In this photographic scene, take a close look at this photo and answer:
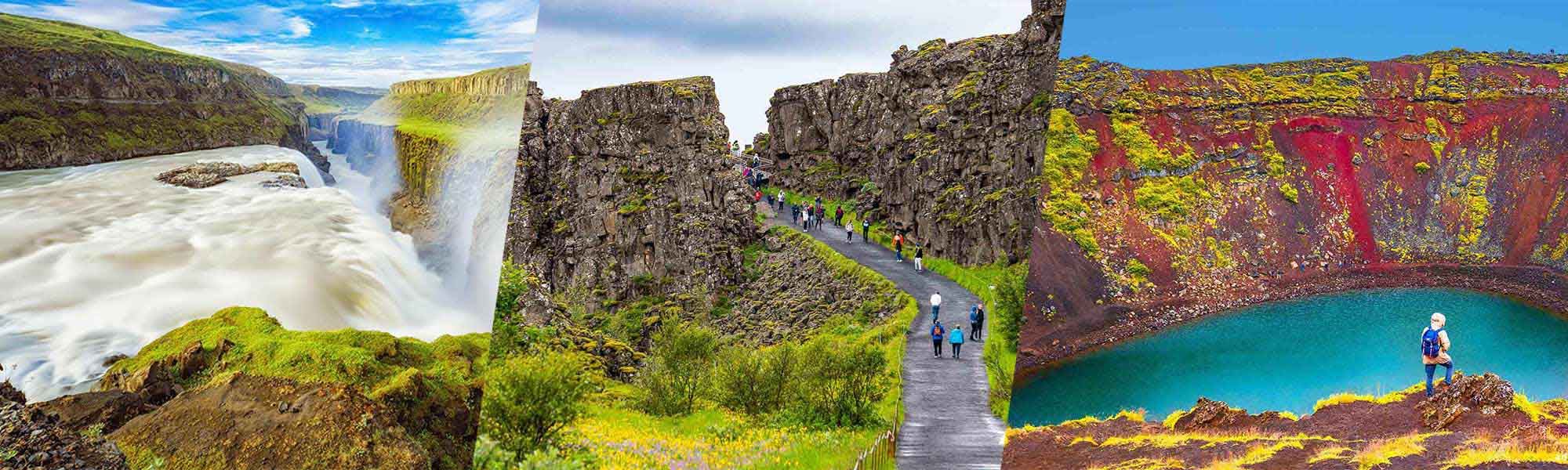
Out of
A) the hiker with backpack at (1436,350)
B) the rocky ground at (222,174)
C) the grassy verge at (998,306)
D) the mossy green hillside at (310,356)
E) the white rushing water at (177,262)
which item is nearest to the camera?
the white rushing water at (177,262)

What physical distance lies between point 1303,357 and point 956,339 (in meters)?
3.19

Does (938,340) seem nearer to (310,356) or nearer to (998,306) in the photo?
(998,306)

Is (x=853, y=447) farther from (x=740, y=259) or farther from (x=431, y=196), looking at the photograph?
(x=740, y=259)

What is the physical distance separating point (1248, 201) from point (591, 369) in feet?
21.7

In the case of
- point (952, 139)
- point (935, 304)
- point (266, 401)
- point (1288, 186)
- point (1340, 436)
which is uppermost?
point (952, 139)

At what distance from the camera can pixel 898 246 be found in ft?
58.2

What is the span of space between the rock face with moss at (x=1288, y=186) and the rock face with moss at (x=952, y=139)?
16.0 ft

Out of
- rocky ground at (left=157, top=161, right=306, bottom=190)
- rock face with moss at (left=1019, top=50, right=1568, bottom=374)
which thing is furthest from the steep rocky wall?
rock face with moss at (left=1019, top=50, right=1568, bottom=374)

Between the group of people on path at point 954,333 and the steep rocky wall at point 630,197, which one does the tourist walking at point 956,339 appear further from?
the steep rocky wall at point 630,197

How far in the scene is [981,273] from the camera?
46.4ft

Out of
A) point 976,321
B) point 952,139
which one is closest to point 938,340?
point 976,321

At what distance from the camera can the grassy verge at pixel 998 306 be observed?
→ 9.10m

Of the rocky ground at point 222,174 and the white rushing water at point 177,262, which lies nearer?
the white rushing water at point 177,262

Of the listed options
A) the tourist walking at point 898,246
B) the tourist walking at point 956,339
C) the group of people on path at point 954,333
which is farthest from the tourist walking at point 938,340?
the tourist walking at point 898,246
